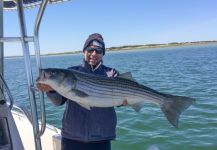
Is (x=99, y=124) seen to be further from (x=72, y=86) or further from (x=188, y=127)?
(x=188, y=127)

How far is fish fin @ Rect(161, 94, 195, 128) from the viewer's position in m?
3.76

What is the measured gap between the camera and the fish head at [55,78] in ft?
11.3

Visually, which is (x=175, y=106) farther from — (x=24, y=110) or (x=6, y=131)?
(x=24, y=110)

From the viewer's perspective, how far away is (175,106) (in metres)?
3.79

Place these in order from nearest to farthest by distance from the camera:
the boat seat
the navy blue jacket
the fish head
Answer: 1. the fish head
2. the navy blue jacket
3. the boat seat

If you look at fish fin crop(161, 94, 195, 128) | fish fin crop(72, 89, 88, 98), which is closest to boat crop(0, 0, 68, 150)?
fish fin crop(72, 89, 88, 98)

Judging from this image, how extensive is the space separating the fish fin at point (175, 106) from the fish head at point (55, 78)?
0.90 meters

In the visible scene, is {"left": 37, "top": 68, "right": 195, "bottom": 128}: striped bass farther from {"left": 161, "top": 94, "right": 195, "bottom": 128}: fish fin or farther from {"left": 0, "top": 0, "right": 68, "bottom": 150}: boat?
{"left": 0, "top": 0, "right": 68, "bottom": 150}: boat

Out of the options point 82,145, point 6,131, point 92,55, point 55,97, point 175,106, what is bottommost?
point 82,145

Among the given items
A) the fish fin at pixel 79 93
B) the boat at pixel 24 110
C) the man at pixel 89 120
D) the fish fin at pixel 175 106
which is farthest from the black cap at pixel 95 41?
the fish fin at pixel 175 106

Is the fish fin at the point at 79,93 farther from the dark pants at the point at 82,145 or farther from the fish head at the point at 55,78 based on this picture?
the dark pants at the point at 82,145

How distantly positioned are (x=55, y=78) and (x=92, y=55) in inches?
25.5

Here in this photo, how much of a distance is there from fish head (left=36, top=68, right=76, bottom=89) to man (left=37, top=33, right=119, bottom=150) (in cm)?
44

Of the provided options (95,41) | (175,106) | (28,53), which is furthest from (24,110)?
(175,106)
